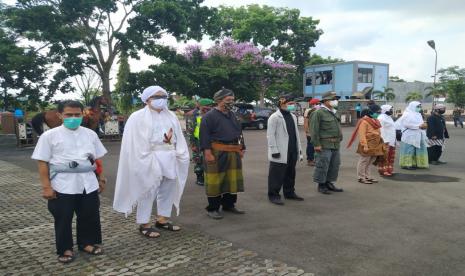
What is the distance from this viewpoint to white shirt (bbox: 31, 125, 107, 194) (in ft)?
13.2

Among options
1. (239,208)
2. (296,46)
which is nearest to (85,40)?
(239,208)

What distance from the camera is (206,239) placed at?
4723 mm

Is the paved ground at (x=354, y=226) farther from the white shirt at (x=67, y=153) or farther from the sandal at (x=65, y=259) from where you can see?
the white shirt at (x=67, y=153)

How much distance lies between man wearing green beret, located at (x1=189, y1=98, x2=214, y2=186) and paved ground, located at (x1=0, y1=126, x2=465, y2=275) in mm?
333

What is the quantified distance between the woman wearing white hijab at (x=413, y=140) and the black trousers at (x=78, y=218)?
7697 millimetres

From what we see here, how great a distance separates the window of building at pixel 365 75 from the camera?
40.2 m

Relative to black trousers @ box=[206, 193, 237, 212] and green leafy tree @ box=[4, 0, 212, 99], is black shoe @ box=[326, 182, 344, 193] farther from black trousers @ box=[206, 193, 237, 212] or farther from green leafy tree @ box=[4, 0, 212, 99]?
green leafy tree @ box=[4, 0, 212, 99]

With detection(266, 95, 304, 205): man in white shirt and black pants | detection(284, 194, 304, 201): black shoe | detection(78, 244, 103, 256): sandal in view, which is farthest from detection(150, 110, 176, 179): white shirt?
detection(284, 194, 304, 201): black shoe

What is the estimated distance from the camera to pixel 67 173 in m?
4.09

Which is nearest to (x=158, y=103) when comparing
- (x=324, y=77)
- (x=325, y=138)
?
(x=325, y=138)

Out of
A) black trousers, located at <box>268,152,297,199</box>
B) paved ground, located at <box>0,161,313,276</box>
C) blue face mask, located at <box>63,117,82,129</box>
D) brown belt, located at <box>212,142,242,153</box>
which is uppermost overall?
blue face mask, located at <box>63,117,82,129</box>

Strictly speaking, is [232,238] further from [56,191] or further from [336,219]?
[56,191]

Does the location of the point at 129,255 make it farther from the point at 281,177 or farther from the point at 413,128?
the point at 413,128

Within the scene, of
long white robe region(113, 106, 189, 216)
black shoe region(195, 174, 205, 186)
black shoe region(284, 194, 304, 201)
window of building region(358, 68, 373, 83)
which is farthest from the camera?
window of building region(358, 68, 373, 83)
